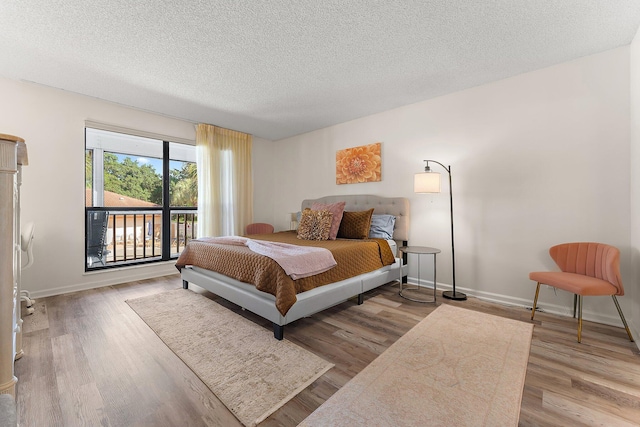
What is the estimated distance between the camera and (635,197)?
228cm

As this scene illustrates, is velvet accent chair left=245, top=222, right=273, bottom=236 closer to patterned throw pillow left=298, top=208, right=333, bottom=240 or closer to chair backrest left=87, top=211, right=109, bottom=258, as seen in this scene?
patterned throw pillow left=298, top=208, right=333, bottom=240

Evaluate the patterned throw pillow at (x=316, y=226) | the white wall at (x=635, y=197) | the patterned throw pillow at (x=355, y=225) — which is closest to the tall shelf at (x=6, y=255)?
the patterned throw pillow at (x=316, y=226)

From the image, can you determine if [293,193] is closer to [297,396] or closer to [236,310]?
[236,310]

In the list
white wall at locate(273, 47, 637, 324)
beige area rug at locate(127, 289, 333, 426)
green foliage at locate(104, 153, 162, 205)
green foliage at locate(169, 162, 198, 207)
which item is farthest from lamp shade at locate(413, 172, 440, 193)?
green foliage at locate(104, 153, 162, 205)

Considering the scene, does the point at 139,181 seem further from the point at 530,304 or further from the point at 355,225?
the point at 530,304

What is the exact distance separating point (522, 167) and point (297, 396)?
316 centimetres

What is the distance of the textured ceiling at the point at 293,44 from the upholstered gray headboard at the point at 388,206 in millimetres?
1430

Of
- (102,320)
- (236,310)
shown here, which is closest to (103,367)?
(102,320)

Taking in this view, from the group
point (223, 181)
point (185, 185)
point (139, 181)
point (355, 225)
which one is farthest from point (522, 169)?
point (139, 181)

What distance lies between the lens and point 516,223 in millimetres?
2961

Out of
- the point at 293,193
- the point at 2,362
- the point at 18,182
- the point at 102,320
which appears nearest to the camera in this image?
the point at 2,362

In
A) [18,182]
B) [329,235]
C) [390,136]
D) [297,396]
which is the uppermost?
[390,136]

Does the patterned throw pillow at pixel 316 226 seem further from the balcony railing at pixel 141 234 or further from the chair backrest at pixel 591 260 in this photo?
the chair backrest at pixel 591 260

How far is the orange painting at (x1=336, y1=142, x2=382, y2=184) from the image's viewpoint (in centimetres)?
411
